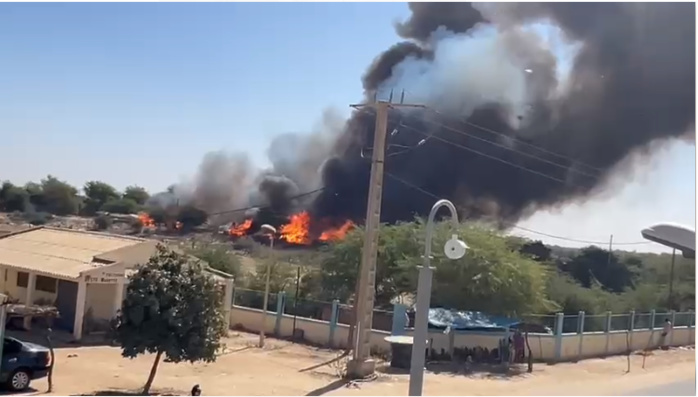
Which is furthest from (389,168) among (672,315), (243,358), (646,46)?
(243,358)

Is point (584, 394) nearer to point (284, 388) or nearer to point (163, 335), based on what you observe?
point (284, 388)

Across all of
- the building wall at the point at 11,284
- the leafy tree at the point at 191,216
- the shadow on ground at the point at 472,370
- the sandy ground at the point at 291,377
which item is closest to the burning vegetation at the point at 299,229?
the leafy tree at the point at 191,216

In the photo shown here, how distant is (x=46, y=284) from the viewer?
2141 centimetres

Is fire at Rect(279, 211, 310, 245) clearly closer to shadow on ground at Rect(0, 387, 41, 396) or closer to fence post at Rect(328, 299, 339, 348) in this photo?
fence post at Rect(328, 299, 339, 348)

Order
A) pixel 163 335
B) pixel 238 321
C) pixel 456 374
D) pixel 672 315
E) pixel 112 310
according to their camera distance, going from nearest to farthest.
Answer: pixel 163 335 → pixel 456 374 → pixel 112 310 → pixel 238 321 → pixel 672 315

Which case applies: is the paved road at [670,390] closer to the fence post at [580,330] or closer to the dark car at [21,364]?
the fence post at [580,330]

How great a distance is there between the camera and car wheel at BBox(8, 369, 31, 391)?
1316cm

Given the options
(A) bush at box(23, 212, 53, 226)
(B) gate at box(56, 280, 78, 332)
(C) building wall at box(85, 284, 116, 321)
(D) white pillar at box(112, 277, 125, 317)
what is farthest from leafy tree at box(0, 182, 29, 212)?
(D) white pillar at box(112, 277, 125, 317)

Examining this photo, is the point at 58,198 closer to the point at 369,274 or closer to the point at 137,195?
the point at 137,195

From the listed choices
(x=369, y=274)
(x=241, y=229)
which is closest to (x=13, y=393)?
(x=369, y=274)

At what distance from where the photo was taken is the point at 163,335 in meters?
13.5

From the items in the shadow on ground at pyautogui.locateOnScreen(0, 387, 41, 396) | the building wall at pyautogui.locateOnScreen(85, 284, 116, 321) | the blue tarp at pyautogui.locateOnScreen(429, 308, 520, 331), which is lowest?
the shadow on ground at pyautogui.locateOnScreen(0, 387, 41, 396)

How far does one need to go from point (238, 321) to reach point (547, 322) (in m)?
8.82

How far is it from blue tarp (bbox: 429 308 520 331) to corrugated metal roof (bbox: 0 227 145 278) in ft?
25.7
